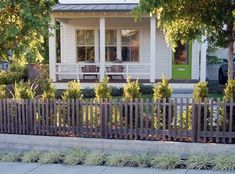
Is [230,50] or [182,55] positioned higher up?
[182,55]

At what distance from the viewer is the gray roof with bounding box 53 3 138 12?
18.2m

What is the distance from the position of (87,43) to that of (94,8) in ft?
10.6

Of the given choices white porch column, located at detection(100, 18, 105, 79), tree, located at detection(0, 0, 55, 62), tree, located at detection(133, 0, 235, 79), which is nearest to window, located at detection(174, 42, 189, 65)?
white porch column, located at detection(100, 18, 105, 79)

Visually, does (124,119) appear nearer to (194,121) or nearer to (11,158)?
(194,121)

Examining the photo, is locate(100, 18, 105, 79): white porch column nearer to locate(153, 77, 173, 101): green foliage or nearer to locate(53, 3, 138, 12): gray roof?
locate(53, 3, 138, 12): gray roof

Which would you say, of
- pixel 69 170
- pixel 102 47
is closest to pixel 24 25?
pixel 69 170

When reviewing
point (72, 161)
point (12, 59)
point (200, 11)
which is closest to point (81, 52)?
point (12, 59)

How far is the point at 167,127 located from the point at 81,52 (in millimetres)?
13774

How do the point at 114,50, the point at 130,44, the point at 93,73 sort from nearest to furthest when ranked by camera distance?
the point at 93,73
the point at 130,44
the point at 114,50

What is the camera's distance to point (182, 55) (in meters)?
20.5

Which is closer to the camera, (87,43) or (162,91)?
(162,91)

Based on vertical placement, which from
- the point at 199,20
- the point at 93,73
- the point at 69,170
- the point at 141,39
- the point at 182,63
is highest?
Result: the point at 141,39

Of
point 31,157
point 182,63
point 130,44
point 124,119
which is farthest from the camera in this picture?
point 130,44

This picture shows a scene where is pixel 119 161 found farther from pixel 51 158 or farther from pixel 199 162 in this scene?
pixel 199 162
